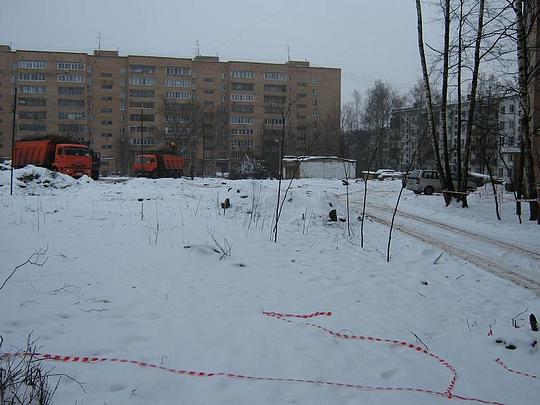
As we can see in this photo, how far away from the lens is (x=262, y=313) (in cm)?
533

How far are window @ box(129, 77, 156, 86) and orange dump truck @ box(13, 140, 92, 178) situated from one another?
48161mm

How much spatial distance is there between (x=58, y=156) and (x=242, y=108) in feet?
176

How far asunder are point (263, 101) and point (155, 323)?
80799mm

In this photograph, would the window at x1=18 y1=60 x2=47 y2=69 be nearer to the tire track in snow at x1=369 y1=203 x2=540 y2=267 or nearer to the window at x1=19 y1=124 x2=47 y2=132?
the window at x1=19 y1=124 x2=47 y2=132

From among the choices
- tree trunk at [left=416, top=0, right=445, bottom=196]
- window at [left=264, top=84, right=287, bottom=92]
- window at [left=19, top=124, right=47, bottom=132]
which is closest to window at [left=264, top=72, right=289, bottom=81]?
window at [left=264, top=84, right=287, bottom=92]

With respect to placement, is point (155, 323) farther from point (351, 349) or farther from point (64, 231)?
point (64, 231)

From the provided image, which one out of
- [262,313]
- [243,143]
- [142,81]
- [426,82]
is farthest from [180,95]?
[262,313]

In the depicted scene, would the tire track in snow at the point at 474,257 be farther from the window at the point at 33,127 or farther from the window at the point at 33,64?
the window at the point at 33,64

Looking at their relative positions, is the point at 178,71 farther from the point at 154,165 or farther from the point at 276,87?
the point at 154,165

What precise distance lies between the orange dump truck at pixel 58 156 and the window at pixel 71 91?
49151 mm

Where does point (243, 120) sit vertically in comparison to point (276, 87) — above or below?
below

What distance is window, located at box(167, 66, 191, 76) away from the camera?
3113 inches

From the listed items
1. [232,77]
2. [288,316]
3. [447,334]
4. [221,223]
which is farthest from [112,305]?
[232,77]

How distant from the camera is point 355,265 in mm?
8102
